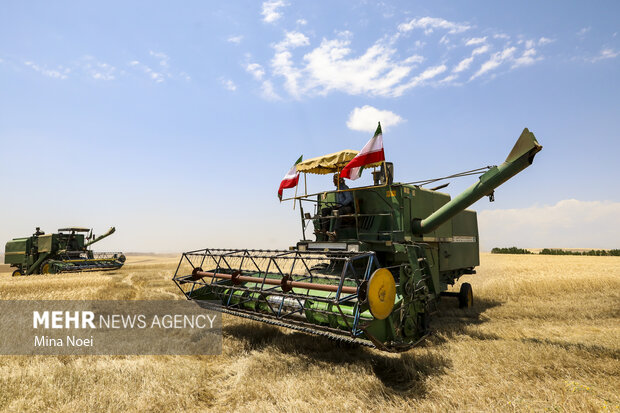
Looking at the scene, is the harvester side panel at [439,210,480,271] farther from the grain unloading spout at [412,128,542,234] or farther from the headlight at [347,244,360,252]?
the headlight at [347,244,360,252]

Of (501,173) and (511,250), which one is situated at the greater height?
(501,173)

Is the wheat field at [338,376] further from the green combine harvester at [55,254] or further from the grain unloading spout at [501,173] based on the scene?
the green combine harvester at [55,254]

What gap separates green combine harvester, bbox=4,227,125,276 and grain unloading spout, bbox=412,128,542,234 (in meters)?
21.6

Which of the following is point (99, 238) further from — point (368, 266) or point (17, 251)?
point (368, 266)

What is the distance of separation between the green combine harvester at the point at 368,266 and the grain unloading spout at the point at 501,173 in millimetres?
19

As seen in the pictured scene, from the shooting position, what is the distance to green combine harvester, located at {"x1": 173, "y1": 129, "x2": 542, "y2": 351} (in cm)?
477

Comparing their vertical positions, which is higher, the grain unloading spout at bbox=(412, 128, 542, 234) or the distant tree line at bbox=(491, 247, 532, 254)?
the grain unloading spout at bbox=(412, 128, 542, 234)

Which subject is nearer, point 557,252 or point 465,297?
point 465,297

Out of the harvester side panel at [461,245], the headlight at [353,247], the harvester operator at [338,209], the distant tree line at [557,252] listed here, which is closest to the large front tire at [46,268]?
the harvester operator at [338,209]

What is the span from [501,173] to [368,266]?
3.41 metres

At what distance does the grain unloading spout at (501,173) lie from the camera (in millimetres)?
6067

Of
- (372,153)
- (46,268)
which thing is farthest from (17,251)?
(372,153)

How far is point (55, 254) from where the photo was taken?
21.5 m

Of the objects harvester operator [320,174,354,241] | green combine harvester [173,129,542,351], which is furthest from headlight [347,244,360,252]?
harvester operator [320,174,354,241]
